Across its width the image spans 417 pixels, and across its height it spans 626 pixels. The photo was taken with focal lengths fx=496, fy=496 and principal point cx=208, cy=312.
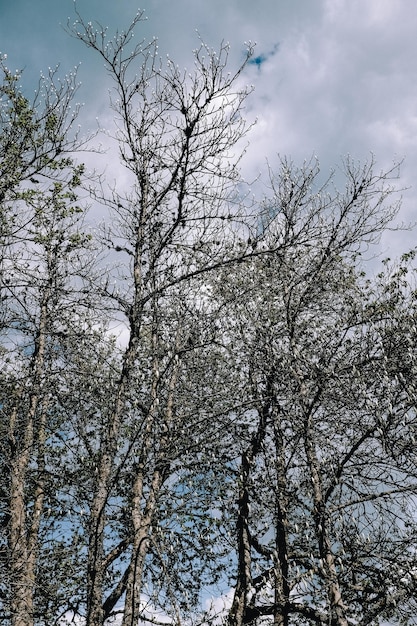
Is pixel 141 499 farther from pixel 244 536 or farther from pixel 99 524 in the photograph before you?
pixel 99 524

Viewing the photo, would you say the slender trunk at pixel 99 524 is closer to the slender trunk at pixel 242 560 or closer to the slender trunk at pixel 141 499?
the slender trunk at pixel 141 499

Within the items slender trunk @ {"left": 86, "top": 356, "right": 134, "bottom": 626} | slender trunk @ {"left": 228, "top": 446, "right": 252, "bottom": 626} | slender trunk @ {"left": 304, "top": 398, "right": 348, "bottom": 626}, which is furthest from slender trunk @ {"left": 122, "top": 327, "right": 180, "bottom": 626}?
slender trunk @ {"left": 304, "top": 398, "right": 348, "bottom": 626}

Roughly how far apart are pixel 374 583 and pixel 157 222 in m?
7.10

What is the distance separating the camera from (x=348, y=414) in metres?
8.62

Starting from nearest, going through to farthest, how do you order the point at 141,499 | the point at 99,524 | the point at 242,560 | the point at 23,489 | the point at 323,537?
the point at 99,524 → the point at 323,537 → the point at 141,499 → the point at 242,560 → the point at 23,489

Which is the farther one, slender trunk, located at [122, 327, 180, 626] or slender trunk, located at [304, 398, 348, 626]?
slender trunk, located at [304, 398, 348, 626]

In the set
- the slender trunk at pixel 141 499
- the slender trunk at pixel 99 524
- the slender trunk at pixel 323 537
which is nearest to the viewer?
the slender trunk at pixel 99 524

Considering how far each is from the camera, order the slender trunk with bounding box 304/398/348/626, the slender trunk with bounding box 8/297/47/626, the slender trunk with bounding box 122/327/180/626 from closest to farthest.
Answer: the slender trunk with bounding box 122/327/180/626, the slender trunk with bounding box 304/398/348/626, the slender trunk with bounding box 8/297/47/626

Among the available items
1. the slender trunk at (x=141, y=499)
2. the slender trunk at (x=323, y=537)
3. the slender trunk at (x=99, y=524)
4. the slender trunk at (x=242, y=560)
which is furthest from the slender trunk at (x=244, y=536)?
the slender trunk at (x=99, y=524)

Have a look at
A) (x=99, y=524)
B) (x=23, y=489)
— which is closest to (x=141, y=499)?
(x=23, y=489)

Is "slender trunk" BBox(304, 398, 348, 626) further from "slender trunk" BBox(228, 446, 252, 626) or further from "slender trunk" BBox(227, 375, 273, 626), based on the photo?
"slender trunk" BBox(228, 446, 252, 626)

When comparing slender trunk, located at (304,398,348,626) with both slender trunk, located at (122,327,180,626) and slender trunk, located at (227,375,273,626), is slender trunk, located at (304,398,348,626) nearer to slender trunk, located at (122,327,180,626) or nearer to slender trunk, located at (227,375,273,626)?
slender trunk, located at (227,375,273,626)

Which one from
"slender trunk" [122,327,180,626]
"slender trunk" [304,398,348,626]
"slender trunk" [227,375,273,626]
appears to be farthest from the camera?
"slender trunk" [227,375,273,626]

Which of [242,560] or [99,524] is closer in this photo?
[99,524]
